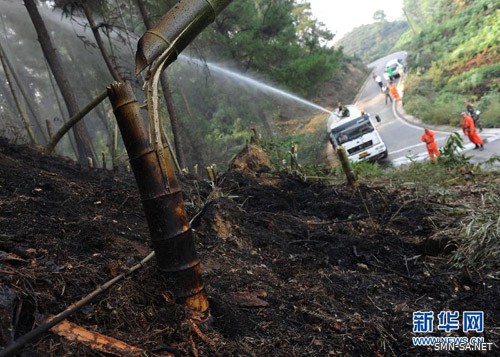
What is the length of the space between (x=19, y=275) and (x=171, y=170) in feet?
3.87

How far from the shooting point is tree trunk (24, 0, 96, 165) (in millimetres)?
11016

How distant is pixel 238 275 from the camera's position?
379cm

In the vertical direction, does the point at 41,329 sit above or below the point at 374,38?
below

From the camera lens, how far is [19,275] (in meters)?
2.53

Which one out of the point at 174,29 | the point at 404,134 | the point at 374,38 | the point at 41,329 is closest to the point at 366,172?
the point at 174,29

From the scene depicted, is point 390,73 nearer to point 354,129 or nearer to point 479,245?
point 354,129

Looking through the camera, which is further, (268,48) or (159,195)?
(268,48)

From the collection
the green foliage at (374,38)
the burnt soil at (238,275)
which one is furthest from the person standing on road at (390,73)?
the green foliage at (374,38)

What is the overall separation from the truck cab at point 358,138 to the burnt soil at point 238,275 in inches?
410

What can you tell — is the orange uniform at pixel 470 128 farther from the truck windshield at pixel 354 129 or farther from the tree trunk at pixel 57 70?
the tree trunk at pixel 57 70

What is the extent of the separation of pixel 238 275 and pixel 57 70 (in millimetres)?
10318

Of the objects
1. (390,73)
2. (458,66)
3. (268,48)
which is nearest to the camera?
(268,48)

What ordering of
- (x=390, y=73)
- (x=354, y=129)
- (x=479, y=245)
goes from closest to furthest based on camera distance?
(x=479, y=245) → (x=354, y=129) → (x=390, y=73)

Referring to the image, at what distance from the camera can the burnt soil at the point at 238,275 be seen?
97.1 inches
